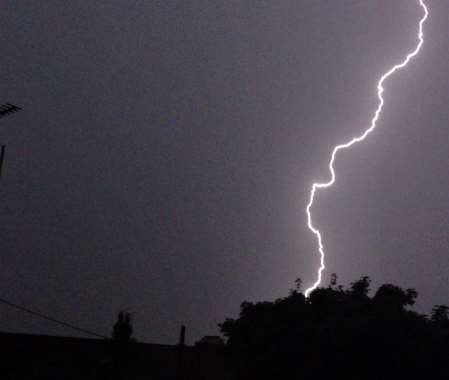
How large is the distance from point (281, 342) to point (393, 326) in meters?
2.78

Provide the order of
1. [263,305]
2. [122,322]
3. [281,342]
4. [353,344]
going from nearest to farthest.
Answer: [353,344] → [281,342] → [263,305] → [122,322]

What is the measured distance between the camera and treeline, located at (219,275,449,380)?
18.4m

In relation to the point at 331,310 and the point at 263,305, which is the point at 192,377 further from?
the point at 331,310

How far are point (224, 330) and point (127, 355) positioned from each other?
12.9ft

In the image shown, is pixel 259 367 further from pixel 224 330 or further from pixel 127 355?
pixel 127 355

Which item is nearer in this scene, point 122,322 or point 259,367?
point 259,367

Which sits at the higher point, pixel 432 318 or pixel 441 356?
pixel 432 318

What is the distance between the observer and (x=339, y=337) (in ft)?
60.9

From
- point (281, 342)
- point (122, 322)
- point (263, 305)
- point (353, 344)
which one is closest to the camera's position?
point (353, 344)

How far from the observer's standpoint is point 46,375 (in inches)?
881

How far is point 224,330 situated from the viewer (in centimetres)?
2205

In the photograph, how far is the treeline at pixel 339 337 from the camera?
18391mm

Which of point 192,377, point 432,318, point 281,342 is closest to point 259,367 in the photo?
point 281,342

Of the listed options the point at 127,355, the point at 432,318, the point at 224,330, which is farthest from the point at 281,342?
the point at 127,355
